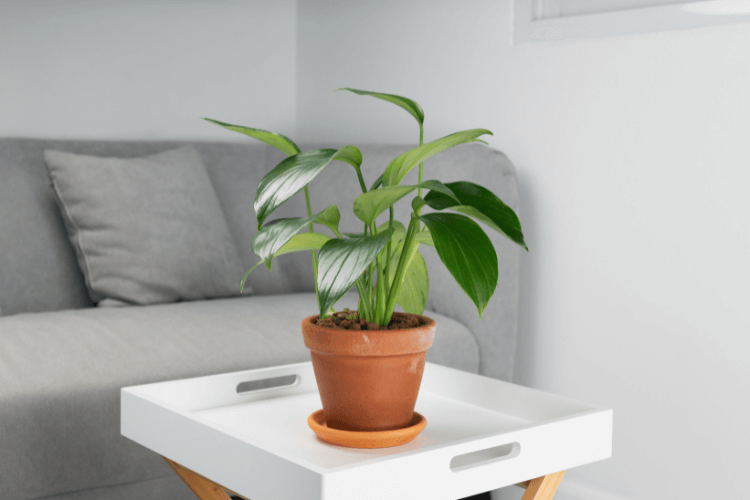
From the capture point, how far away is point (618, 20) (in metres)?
1.90

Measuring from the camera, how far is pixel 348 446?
103 cm

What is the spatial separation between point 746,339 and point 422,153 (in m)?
1.08

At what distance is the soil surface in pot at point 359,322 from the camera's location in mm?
1018

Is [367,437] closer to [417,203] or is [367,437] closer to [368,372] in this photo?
[368,372]

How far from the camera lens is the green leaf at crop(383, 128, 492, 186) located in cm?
96

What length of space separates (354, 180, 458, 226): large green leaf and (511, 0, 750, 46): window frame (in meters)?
1.11

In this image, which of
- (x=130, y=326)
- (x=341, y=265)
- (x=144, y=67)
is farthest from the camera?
(x=144, y=67)

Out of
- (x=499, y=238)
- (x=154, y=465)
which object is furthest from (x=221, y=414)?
(x=499, y=238)

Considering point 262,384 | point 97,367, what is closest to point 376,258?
point 97,367

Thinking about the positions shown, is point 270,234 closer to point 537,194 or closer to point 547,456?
point 547,456

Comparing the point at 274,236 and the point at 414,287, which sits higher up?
the point at 274,236

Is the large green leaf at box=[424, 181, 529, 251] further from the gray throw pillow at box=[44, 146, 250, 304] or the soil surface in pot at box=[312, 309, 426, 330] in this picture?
the gray throw pillow at box=[44, 146, 250, 304]

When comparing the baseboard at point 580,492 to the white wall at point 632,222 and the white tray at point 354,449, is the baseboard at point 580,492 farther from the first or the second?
the white tray at point 354,449

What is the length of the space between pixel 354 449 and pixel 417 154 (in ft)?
1.30
